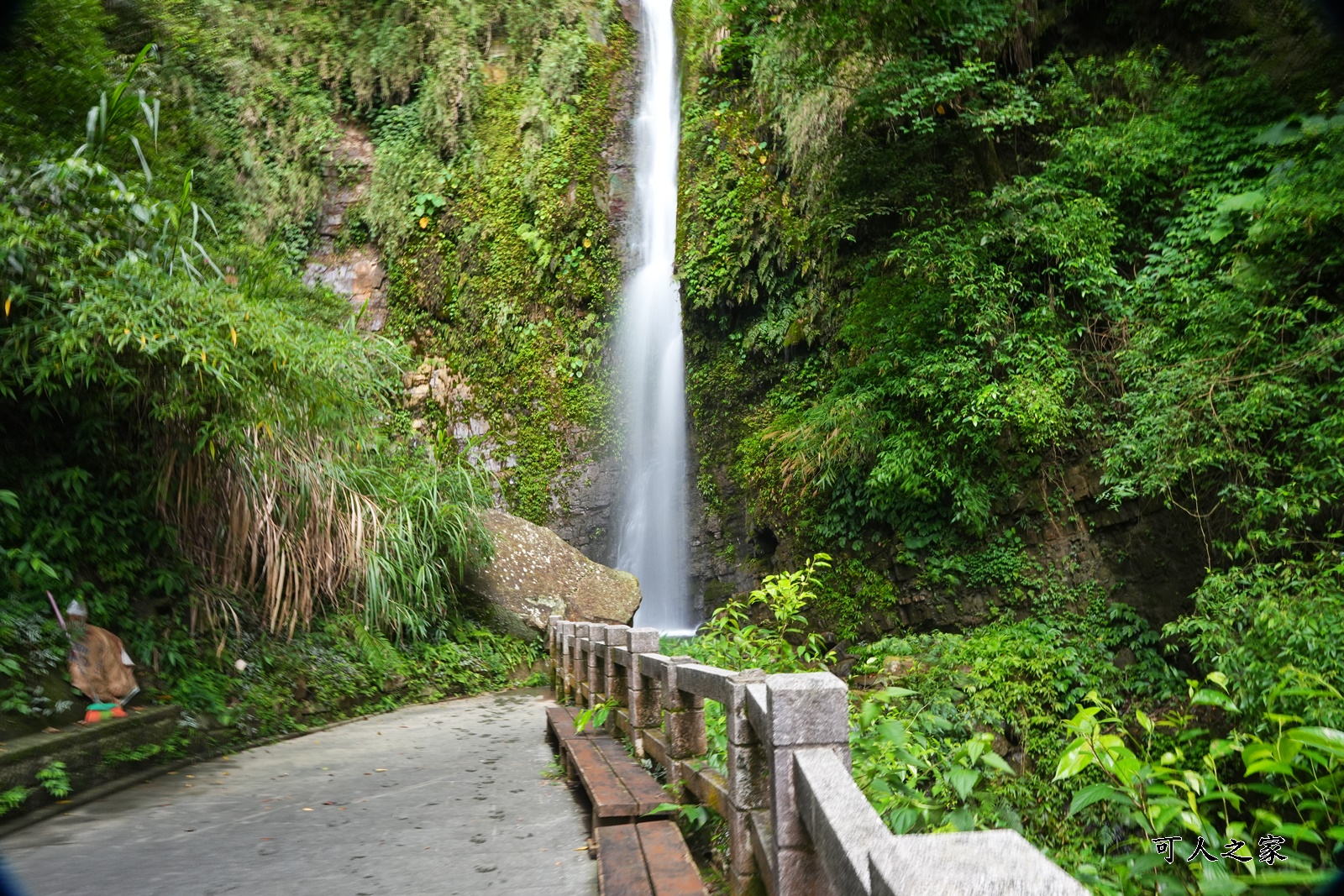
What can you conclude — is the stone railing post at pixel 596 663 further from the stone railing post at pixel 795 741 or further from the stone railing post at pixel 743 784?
the stone railing post at pixel 795 741

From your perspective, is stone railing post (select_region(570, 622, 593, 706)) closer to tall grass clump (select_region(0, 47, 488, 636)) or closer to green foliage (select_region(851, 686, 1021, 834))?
tall grass clump (select_region(0, 47, 488, 636))

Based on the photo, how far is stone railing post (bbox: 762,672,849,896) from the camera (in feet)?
8.12

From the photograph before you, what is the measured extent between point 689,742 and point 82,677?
15.7 feet

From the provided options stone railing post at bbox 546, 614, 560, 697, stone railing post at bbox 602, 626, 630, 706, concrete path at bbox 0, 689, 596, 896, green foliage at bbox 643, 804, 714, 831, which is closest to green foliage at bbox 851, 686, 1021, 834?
green foliage at bbox 643, 804, 714, 831

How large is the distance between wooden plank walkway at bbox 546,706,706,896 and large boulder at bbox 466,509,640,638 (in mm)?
6042

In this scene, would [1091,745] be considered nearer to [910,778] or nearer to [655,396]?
[910,778]

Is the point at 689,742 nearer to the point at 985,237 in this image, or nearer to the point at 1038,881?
the point at 1038,881

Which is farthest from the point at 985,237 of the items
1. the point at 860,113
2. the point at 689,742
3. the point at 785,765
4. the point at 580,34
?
the point at 580,34

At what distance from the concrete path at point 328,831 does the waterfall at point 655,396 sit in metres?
8.45

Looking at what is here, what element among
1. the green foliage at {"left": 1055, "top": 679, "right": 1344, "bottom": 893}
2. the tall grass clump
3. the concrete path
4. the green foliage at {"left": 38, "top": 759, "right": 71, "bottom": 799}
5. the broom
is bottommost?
the concrete path

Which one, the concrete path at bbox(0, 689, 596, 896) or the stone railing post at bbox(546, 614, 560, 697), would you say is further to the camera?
the stone railing post at bbox(546, 614, 560, 697)

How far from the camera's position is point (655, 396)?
16.6 meters

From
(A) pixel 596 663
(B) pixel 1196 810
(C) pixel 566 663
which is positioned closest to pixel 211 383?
(A) pixel 596 663

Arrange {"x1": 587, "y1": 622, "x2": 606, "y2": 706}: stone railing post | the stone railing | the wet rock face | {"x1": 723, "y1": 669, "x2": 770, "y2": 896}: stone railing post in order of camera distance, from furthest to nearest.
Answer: the wet rock face, {"x1": 587, "y1": 622, "x2": 606, "y2": 706}: stone railing post, {"x1": 723, "y1": 669, "x2": 770, "y2": 896}: stone railing post, the stone railing
